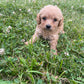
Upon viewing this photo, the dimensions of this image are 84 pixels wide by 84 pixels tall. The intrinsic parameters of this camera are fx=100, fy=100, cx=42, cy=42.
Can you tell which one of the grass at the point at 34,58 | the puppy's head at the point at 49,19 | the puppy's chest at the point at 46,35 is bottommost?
the grass at the point at 34,58

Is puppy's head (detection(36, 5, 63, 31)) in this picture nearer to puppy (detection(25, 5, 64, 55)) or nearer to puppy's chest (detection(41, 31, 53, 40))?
puppy (detection(25, 5, 64, 55))

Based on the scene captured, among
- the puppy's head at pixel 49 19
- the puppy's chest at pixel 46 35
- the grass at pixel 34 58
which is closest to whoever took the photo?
the grass at pixel 34 58

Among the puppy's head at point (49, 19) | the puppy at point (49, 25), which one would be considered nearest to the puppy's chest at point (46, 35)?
the puppy at point (49, 25)

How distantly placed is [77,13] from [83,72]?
314 cm

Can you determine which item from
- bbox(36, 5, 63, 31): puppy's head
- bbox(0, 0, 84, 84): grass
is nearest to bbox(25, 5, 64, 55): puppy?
bbox(36, 5, 63, 31): puppy's head

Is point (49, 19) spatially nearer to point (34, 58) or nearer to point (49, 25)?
point (49, 25)

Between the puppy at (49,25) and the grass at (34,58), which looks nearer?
the grass at (34,58)

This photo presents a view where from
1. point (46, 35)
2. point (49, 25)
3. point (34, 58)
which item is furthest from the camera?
point (46, 35)

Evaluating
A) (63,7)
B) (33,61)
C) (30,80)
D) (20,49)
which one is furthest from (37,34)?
(63,7)

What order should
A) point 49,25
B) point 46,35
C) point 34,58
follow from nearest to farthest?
point 34,58
point 49,25
point 46,35

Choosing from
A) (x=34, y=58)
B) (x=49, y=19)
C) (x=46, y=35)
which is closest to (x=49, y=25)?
(x=49, y=19)

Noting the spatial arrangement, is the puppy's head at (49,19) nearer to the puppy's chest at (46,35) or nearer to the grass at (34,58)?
the puppy's chest at (46,35)

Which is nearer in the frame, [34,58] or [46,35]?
[34,58]

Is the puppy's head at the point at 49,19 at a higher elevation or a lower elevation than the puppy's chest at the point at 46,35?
higher
